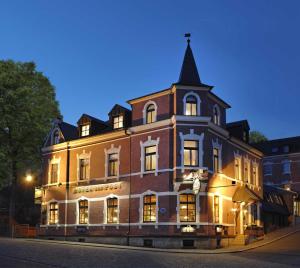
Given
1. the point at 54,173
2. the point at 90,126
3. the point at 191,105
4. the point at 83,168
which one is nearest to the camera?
the point at 191,105

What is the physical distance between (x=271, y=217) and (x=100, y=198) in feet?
59.3

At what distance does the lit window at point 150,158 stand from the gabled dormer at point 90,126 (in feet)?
21.1

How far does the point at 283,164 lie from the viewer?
6278 centimetres

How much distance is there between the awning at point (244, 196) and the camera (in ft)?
116

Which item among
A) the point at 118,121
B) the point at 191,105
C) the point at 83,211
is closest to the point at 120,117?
the point at 118,121

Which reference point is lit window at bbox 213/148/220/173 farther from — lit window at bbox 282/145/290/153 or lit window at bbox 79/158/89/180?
lit window at bbox 282/145/290/153

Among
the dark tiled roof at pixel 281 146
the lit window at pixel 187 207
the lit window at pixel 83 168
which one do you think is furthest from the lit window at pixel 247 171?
the dark tiled roof at pixel 281 146

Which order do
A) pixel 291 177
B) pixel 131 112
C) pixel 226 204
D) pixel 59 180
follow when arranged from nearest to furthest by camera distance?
pixel 226 204 < pixel 131 112 < pixel 59 180 < pixel 291 177

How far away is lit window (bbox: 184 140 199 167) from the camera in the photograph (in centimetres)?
3241

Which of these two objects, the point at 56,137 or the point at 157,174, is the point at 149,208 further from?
the point at 56,137

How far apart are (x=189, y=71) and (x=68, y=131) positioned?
14.0 m

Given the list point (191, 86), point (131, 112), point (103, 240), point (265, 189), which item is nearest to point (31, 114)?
point (131, 112)

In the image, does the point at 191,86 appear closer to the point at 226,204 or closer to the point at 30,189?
the point at 226,204

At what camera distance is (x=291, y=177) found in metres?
61.4
